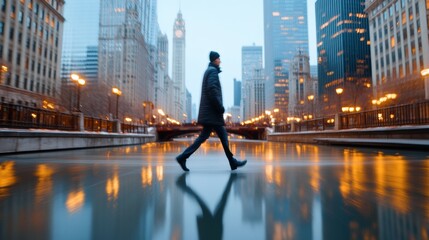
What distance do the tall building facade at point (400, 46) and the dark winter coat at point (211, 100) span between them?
41966mm

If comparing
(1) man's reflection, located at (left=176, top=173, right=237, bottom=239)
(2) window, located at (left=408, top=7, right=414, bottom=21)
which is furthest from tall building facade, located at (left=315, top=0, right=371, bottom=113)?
(1) man's reflection, located at (left=176, top=173, right=237, bottom=239)

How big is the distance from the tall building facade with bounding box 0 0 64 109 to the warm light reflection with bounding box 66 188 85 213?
1728 inches

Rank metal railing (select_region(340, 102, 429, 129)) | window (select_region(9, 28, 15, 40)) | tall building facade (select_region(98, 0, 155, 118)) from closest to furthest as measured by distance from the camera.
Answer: metal railing (select_region(340, 102, 429, 129)), window (select_region(9, 28, 15, 40)), tall building facade (select_region(98, 0, 155, 118))

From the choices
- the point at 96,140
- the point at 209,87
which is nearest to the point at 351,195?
the point at 209,87

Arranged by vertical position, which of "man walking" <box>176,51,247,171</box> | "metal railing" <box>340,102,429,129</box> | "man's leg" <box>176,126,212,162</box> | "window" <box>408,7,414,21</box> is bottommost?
"man's leg" <box>176,126,212,162</box>

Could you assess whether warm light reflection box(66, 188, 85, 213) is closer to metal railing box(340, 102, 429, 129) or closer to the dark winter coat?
the dark winter coat

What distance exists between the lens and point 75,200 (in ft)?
A: 8.48

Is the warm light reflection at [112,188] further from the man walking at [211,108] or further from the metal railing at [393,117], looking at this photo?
the metal railing at [393,117]

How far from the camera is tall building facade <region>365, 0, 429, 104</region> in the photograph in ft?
126

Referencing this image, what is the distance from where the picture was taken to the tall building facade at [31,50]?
4247 centimetres

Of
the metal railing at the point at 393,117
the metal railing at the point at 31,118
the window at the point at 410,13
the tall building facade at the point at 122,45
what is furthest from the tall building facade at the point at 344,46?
the metal railing at the point at 31,118

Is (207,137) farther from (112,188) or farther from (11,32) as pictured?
(11,32)

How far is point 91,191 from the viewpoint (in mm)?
3014

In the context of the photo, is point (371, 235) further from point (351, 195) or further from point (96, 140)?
point (96, 140)
